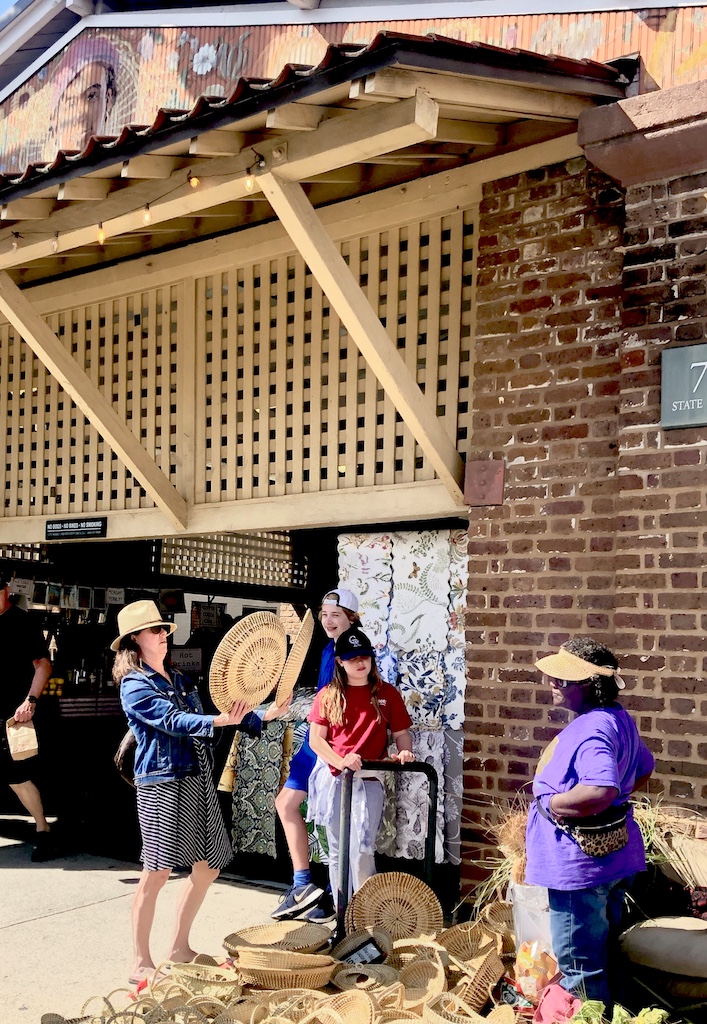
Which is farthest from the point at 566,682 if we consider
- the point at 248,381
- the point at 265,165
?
the point at 248,381

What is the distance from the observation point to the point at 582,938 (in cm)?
357

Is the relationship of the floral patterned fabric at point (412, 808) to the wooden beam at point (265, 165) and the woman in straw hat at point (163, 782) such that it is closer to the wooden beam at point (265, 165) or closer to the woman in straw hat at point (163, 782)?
the woman in straw hat at point (163, 782)

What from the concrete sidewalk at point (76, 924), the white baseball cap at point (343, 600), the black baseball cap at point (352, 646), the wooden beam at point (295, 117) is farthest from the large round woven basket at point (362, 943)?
the wooden beam at point (295, 117)

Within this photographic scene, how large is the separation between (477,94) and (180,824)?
3580 mm

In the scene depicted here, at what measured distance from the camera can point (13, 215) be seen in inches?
221

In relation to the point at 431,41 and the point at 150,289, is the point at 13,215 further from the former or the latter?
the point at 431,41

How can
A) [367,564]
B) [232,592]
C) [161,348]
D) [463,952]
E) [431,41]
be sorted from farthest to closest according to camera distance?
[232,592] < [161,348] < [367,564] < [463,952] < [431,41]

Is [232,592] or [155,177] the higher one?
[155,177]

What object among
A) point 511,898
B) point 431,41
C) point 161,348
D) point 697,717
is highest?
point 431,41

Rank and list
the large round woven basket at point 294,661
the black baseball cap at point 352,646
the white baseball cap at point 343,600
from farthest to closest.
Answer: the white baseball cap at point 343,600
the black baseball cap at point 352,646
the large round woven basket at point 294,661

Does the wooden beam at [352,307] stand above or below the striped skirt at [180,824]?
above

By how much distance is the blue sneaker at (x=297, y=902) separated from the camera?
17.8 feet

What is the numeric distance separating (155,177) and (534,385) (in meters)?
2.20

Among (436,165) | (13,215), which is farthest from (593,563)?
(13,215)
